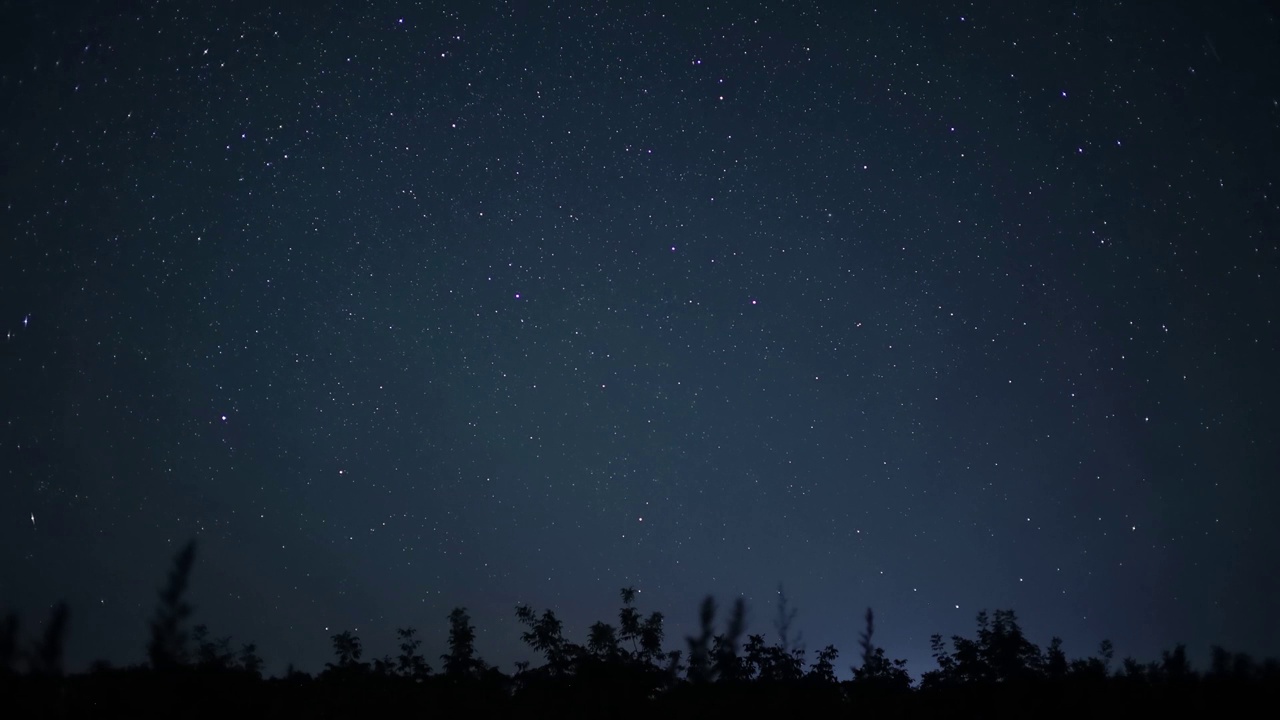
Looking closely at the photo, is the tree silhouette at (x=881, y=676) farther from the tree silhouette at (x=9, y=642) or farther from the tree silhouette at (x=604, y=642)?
the tree silhouette at (x=9, y=642)

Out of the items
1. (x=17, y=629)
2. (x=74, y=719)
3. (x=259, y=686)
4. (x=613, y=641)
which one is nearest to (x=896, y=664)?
(x=613, y=641)

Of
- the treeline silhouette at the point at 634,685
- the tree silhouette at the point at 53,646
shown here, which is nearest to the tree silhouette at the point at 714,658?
the treeline silhouette at the point at 634,685

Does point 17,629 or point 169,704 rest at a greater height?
point 17,629

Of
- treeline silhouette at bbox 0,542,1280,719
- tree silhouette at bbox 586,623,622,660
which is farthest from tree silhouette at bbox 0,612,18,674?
tree silhouette at bbox 586,623,622,660

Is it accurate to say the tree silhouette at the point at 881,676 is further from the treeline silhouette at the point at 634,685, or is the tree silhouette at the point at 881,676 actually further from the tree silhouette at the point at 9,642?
the tree silhouette at the point at 9,642

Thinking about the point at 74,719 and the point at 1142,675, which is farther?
the point at 1142,675

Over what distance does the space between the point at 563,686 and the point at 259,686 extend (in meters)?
5.06

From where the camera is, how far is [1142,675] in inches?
485

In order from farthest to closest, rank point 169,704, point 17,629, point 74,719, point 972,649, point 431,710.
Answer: point 17,629 → point 972,649 → point 431,710 → point 169,704 → point 74,719

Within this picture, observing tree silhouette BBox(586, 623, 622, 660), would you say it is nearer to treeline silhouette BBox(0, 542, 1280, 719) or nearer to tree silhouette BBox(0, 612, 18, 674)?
treeline silhouette BBox(0, 542, 1280, 719)

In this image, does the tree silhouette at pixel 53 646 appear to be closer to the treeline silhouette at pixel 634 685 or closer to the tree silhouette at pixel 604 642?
the treeline silhouette at pixel 634 685

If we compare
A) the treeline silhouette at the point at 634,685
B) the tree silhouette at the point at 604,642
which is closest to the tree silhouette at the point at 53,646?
the treeline silhouette at the point at 634,685

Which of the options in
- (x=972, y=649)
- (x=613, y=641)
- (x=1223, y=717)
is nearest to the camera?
(x=1223, y=717)

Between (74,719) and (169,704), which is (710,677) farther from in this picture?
(74,719)
